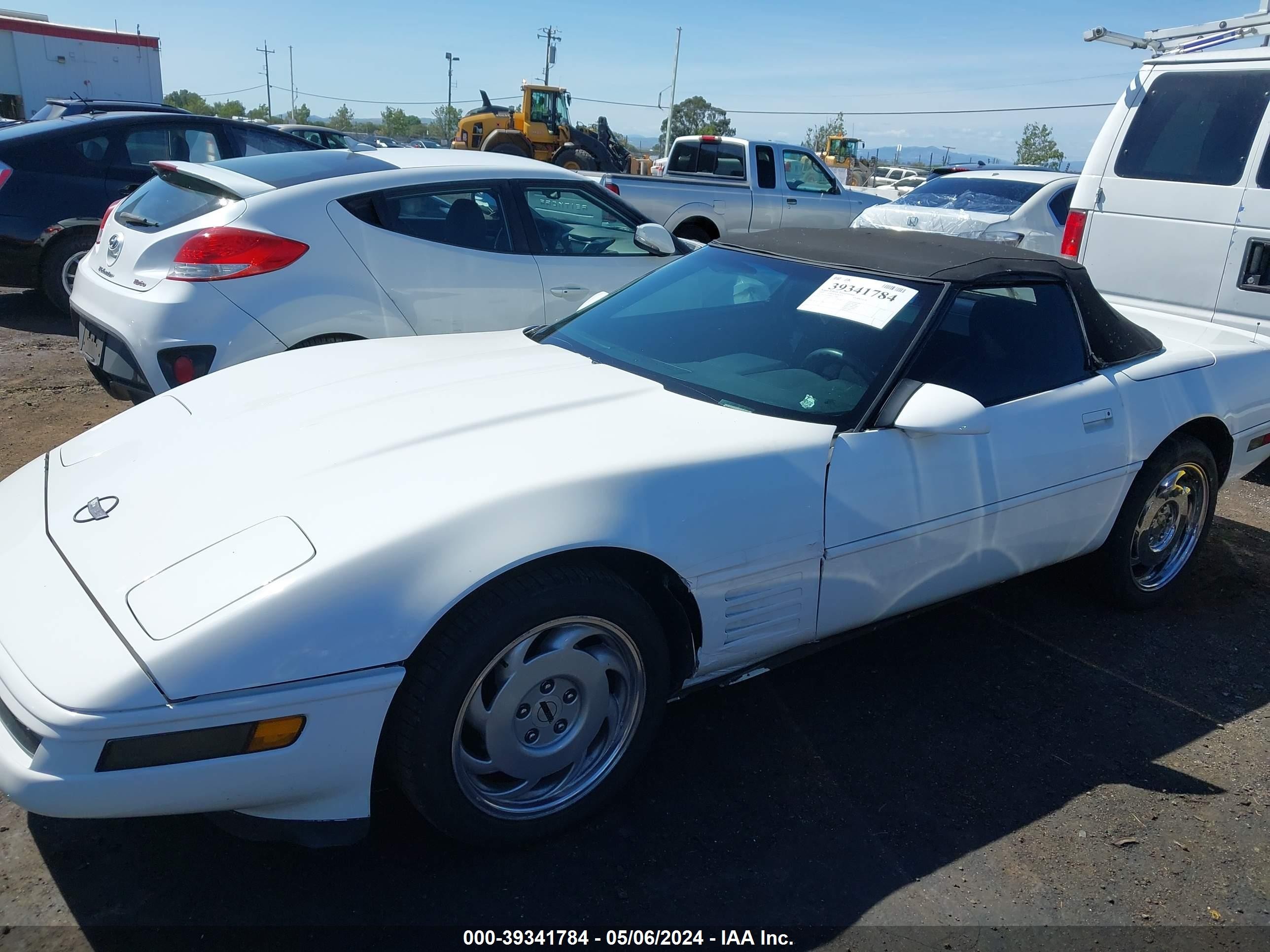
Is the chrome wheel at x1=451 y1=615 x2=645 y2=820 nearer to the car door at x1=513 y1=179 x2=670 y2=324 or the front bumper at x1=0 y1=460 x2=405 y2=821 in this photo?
the front bumper at x1=0 y1=460 x2=405 y2=821

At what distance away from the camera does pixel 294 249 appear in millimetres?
4508

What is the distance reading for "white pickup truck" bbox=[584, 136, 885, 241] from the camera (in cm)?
1048

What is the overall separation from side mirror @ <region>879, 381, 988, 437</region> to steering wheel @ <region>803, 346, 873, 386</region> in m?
0.20

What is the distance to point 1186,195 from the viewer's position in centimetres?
566

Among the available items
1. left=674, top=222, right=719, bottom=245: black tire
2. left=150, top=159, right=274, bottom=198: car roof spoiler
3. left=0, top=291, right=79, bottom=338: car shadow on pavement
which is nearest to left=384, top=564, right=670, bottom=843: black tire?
left=150, top=159, right=274, bottom=198: car roof spoiler

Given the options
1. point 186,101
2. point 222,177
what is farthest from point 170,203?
point 186,101

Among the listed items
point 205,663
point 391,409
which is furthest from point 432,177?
point 205,663

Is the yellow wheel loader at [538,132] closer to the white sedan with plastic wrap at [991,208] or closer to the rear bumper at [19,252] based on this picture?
the white sedan with plastic wrap at [991,208]

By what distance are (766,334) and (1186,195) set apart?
3887mm

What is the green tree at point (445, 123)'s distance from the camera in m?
73.7

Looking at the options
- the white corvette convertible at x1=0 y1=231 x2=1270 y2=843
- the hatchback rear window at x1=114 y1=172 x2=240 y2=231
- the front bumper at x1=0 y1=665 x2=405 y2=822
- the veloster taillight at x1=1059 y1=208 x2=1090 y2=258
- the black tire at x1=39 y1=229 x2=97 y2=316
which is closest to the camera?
the front bumper at x1=0 y1=665 x2=405 y2=822

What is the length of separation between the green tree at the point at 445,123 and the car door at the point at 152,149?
207 ft

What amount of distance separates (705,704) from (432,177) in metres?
3.22

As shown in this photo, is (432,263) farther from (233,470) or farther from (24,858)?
(24,858)
